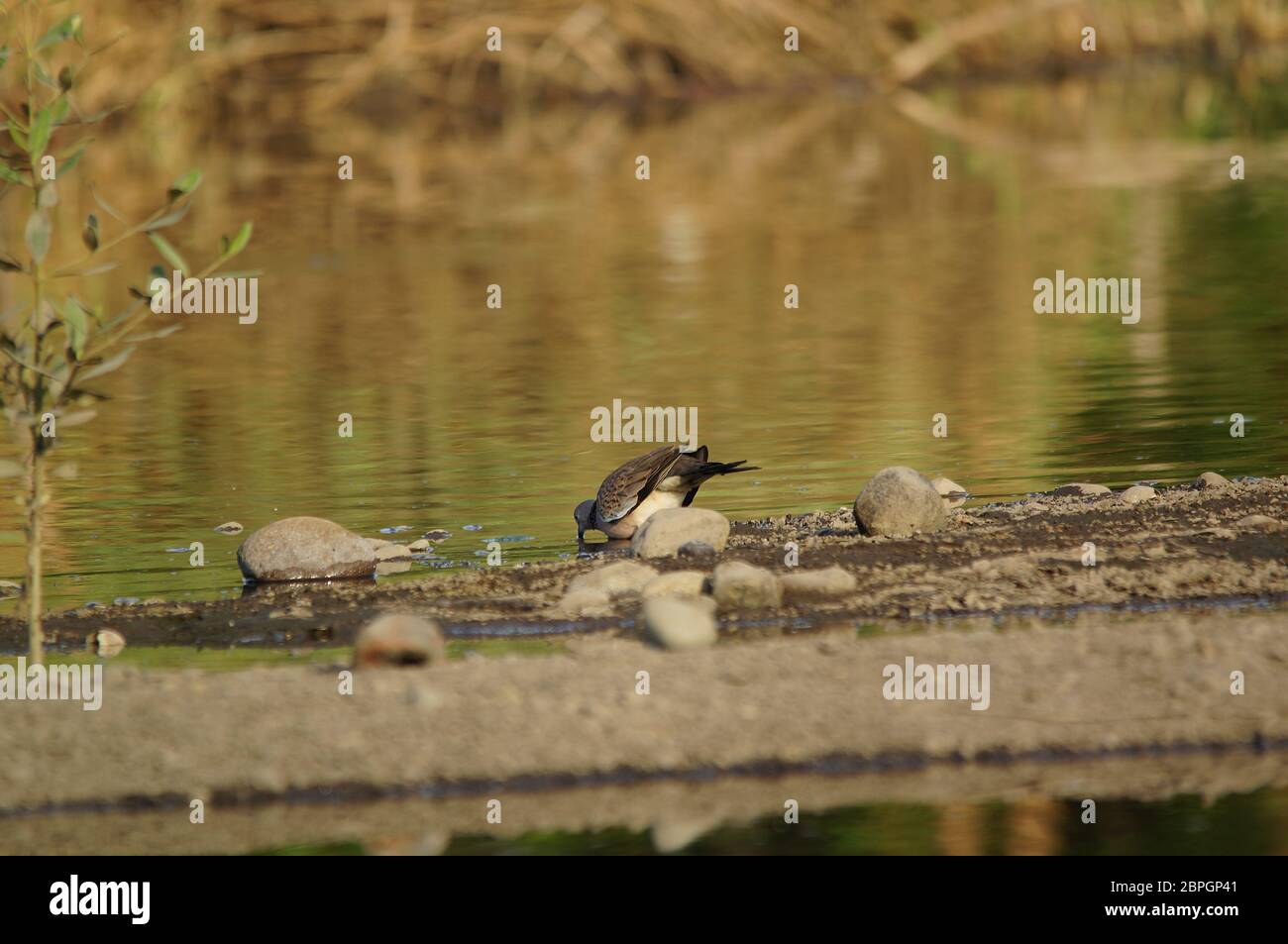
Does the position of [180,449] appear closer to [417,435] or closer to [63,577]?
[417,435]

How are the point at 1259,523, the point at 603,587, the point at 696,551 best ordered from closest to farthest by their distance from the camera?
the point at 603,587 → the point at 1259,523 → the point at 696,551

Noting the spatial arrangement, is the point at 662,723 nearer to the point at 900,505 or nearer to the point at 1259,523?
the point at 900,505

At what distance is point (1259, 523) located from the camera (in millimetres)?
9250

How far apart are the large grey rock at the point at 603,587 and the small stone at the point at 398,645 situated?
1.16 metres

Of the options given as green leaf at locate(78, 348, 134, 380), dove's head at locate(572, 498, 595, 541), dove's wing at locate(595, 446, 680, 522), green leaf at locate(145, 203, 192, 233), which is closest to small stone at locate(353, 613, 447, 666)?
green leaf at locate(78, 348, 134, 380)

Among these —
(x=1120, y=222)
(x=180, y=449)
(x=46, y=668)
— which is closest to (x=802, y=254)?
(x=1120, y=222)

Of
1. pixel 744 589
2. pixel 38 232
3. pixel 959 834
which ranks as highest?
pixel 38 232

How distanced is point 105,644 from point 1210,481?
17.4 feet

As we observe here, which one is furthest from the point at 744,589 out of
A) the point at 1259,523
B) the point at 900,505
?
the point at 1259,523

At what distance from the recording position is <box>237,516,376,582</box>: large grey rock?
9.60 meters

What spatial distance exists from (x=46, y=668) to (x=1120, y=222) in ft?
59.5

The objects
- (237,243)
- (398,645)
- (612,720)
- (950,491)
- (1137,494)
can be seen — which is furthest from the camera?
(950,491)

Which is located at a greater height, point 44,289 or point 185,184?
point 185,184
